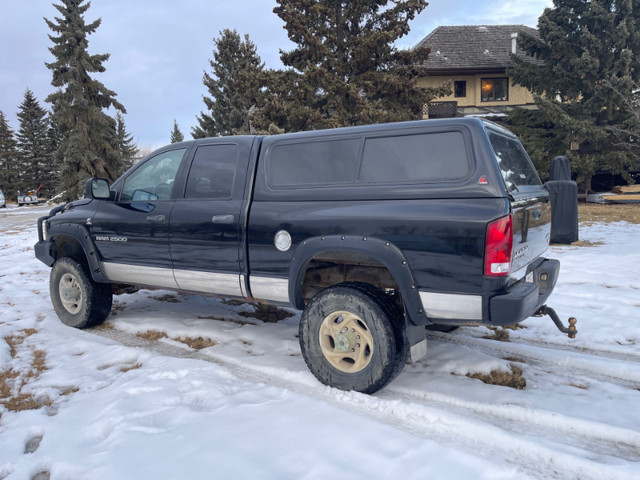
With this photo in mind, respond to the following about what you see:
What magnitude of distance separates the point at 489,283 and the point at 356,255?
99 centimetres

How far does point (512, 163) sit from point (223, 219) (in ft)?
8.03

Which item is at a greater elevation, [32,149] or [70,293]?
[32,149]

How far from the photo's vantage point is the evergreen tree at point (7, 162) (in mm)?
50344

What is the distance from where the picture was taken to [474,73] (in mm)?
28953

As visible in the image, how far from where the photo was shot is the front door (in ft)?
Result: 14.7

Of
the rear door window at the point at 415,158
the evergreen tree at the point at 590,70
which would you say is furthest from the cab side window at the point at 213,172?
the evergreen tree at the point at 590,70

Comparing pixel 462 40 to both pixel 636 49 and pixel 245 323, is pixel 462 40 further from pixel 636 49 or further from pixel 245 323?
pixel 245 323

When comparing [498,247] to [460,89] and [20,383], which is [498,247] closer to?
[20,383]

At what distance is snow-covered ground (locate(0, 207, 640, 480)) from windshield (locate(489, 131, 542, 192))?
1545mm

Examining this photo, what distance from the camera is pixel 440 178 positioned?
3111 mm

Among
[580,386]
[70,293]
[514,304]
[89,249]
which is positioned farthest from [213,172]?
[580,386]

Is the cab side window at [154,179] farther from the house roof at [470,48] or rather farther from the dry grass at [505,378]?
the house roof at [470,48]

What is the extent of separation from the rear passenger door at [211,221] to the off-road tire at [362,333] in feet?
2.98

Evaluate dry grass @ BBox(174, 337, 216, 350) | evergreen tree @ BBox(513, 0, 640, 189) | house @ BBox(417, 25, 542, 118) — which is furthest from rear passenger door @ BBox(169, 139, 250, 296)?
house @ BBox(417, 25, 542, 118)
